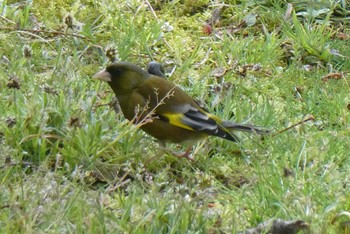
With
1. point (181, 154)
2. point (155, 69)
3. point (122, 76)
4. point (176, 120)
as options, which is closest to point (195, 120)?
point (176, 120)

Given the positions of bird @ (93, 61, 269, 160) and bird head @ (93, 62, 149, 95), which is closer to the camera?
bird @ (93, 61, 269, 160)

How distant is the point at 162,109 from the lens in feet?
18.5

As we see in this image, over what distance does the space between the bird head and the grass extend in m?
0.13

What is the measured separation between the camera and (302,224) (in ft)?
13.6

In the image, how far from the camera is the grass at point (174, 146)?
429 cm

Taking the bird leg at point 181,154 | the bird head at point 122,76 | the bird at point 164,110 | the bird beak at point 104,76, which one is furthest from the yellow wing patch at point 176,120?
the bird beak at point 104,76

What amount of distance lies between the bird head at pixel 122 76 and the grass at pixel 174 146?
0.42 ft

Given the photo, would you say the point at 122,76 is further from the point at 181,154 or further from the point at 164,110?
the point at 181,154

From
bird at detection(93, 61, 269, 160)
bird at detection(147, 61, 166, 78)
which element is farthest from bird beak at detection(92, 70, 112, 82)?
bird at detection(147, 61, 166, 78)

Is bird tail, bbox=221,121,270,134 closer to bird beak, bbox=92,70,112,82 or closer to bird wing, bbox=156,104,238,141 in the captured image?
bird wing, bbox=156,104,238,141

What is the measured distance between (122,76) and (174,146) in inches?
20.6

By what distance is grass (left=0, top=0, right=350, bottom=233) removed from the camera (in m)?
4.29

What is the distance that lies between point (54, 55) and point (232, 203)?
2.42 metres

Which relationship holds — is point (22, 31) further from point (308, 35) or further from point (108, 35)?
point (308, 35)
